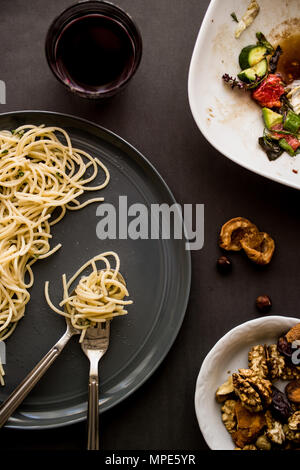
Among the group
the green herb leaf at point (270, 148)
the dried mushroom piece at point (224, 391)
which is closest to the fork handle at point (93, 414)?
the dried mushroom piece at point (224, 391)

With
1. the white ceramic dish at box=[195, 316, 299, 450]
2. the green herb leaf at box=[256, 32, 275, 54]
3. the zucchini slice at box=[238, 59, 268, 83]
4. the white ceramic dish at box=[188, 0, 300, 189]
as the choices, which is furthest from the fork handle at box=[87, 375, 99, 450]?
the green herb leaf at box=[256, 32, 275, 54]

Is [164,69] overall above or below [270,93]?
above

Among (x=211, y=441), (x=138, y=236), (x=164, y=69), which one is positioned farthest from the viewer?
(x=164, y=69)

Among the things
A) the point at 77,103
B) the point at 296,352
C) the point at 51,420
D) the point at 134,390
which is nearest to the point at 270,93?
the point at 77,103

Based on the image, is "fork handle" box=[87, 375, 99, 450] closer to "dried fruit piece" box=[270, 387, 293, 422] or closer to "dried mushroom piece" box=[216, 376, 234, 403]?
"dried mushroom piece" box=[216, 376, 234, 403]

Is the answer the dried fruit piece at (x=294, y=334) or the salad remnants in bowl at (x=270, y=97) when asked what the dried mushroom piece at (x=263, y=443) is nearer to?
the dried fruit piece at (x=294, y=334)

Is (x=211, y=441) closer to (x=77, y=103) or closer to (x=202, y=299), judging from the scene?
(x=202, y=299)
